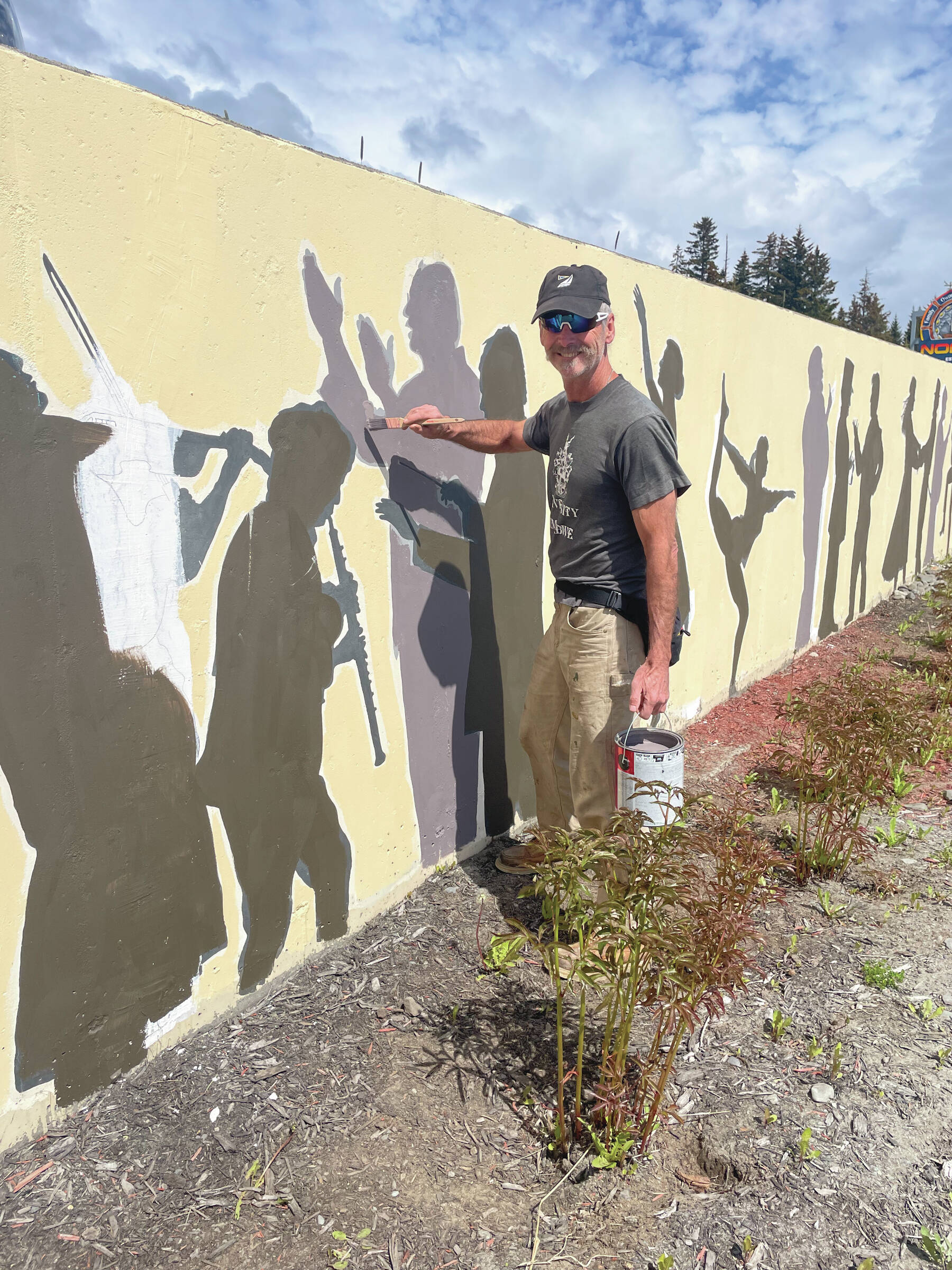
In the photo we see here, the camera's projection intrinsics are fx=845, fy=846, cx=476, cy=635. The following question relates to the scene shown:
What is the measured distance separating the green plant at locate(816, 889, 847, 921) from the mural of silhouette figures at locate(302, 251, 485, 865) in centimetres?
132

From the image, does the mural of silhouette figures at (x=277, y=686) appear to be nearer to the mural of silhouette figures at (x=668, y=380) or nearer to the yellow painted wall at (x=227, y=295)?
the yellow painted wall at (x=227, y=295)

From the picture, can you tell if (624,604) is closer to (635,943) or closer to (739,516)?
(635,943)

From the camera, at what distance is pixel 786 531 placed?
610 cm

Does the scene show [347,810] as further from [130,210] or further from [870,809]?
[870,809]

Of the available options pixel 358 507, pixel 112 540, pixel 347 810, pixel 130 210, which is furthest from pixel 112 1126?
pixel 130 210

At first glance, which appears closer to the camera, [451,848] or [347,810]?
[347,810]

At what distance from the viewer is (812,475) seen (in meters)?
6.43

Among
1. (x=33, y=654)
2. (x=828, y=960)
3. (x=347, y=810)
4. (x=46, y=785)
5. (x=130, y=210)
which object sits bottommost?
A: (x=828, y=960)

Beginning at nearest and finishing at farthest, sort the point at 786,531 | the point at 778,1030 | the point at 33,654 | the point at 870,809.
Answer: the point at 33,654 < the point at 778,1030 < the point at 870,809 < the point at 786,531

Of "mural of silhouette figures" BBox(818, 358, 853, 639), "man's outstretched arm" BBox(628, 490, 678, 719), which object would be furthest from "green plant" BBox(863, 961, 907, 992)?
"mural of silhouette figures" BBox(818, 358, 853, 639)

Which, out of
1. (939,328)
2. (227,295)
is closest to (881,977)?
(227,295)

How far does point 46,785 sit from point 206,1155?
955 mm

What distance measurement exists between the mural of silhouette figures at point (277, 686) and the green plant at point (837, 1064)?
5.10 ft

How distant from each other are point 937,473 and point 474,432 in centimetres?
912
